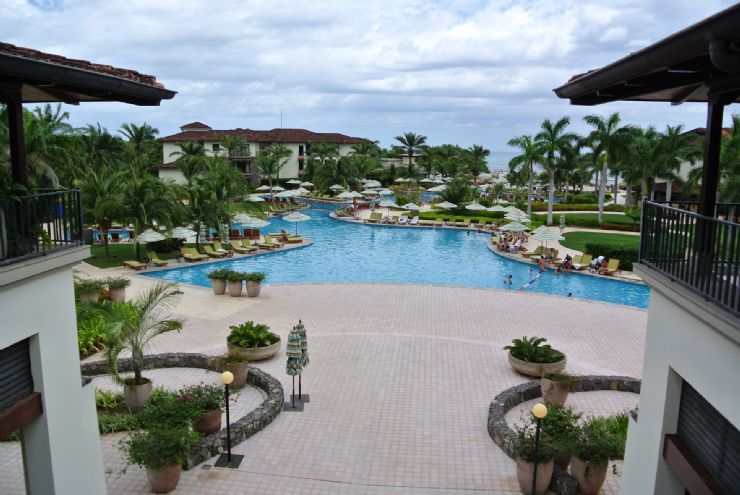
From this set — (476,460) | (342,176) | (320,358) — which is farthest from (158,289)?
(342,176)

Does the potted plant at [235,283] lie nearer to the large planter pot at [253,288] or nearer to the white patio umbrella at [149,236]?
the large planter pot at [253,288]

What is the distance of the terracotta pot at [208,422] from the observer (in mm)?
11305

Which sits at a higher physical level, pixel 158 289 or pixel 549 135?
pixel 549 135

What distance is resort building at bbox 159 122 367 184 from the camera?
68.1 m

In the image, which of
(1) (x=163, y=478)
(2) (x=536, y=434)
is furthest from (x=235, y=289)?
(2) (x=536, y=434)

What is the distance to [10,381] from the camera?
247 inches

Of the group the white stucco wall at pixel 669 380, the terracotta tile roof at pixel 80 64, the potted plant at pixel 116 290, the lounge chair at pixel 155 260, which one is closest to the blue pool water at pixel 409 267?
the lounge chair at pixel 155 260

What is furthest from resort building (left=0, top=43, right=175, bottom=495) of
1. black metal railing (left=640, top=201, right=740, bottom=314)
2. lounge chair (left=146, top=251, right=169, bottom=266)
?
lounge chair (left=146, top=251, right=169, bottom=266)

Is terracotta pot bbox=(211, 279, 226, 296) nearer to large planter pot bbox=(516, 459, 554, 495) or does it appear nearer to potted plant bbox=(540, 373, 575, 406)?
potted plant bbox=(540, 373, 575, 406)

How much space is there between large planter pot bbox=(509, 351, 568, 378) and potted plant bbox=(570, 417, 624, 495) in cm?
444

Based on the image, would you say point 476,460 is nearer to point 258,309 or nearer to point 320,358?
point 320,358

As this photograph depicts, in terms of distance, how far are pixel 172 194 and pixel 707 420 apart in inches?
1137

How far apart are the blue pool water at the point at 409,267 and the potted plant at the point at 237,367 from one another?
13.9 meters

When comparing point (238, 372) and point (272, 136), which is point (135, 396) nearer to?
point (238, 372)
